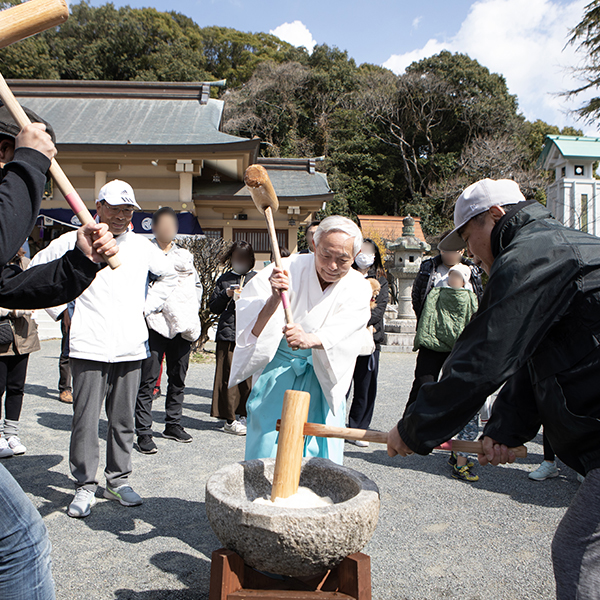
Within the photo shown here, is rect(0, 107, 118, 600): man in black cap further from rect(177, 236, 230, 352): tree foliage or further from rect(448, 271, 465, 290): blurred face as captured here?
rect(177, 236, 230, 352): tree foliage

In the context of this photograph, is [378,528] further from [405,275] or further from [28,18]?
[405,275]

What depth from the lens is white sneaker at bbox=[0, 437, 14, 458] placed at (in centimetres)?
405

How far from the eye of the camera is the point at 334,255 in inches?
103

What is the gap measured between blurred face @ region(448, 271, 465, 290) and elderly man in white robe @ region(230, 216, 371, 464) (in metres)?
1.73

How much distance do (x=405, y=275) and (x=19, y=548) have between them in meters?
10.5

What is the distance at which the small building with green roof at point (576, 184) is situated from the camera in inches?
488

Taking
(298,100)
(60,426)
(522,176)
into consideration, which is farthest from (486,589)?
(298,100)

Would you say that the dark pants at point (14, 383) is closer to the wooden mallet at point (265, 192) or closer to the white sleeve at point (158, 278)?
the white sleeve at point (158, 278)

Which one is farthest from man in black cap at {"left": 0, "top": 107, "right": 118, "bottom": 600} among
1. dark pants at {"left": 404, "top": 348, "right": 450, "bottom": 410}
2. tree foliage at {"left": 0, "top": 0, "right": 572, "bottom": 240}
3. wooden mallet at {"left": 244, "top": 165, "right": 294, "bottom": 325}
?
tree foliage at {"left": 0, "top": 0, "right": 572, "bottom": 240}

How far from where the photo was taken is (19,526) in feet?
4.77

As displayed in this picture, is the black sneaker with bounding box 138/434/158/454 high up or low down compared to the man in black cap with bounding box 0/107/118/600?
down

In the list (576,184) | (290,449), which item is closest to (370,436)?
(290,449)

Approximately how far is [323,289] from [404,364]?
6.76m

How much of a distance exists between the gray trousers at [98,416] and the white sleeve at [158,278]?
26.0 inches
